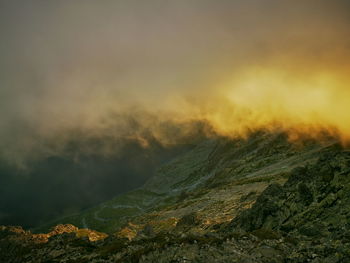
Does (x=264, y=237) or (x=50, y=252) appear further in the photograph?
(x=50, y=252)

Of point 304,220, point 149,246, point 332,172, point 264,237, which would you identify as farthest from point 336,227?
point 149,246

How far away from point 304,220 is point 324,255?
41.2 feet

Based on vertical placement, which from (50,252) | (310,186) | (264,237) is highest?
(50,252)

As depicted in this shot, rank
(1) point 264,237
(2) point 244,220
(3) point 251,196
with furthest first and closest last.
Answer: (3) point 251,196 < (2) point 244,220 < (1) point 264,237

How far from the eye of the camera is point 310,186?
5041cm

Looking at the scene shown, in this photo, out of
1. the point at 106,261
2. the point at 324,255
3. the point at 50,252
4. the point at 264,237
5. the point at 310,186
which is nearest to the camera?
the point at 324,255

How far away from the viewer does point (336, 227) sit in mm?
39031

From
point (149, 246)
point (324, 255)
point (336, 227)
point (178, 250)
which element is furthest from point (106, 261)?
point (336, 227)

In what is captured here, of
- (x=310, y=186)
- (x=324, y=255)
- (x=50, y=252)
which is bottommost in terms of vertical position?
(x=324, y=255)

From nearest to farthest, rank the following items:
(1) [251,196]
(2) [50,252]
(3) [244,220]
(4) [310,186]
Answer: (4) [310,186]
(3) [244,220]
(2) [50,252]
(1) [251,196]

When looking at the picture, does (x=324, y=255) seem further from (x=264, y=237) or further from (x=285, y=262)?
(x=264, y=237)

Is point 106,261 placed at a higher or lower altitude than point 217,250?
higher

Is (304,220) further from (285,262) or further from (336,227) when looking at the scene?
(285,262)

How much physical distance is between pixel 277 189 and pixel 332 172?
31.8 ft
